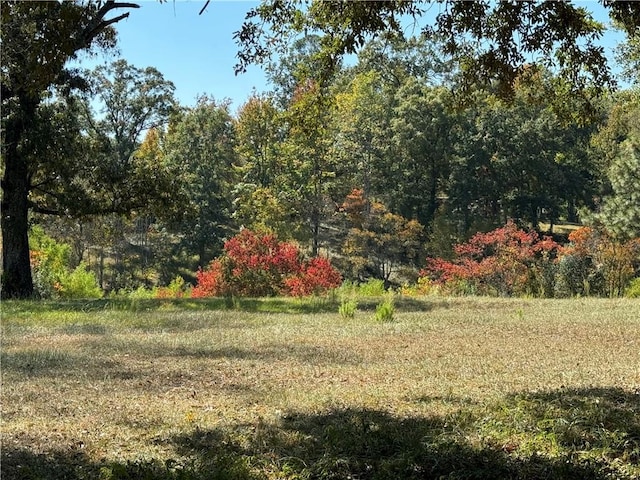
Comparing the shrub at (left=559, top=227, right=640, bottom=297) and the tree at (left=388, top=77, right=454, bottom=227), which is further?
the tree at (left=388, top=77, right=454, bottom=227)

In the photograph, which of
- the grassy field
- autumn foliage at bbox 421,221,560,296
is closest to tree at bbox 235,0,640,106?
the grassy field

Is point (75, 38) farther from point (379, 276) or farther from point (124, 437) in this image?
point (379, 276)

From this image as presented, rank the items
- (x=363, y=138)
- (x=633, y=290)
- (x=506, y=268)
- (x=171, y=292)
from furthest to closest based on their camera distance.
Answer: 1. (x=363, y=138)
2. (x=506, y=268)
3. (x=171, y=292)
4. (x=633, y=290)

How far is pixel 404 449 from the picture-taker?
151 inches

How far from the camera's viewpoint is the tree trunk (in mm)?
15531

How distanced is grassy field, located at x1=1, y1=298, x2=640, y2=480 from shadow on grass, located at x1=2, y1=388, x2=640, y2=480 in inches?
0.5

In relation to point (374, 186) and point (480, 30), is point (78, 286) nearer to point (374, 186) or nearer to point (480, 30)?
point (480, 30)

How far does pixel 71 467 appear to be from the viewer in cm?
369

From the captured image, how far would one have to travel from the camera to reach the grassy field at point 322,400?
365cm

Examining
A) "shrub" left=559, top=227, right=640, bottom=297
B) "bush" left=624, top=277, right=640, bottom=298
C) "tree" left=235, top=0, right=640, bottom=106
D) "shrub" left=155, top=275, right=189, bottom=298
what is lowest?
"shrub" left=155, top=275, right=189, bottom=298

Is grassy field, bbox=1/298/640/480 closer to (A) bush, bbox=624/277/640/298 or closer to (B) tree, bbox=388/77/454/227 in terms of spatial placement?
(A) bush, bbox=624/277/640/298

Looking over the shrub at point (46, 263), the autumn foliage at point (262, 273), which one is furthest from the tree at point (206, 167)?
the autumn foliage at point (262, 273)

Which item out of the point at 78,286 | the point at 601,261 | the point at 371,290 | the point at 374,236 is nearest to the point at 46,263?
the point at 78,286

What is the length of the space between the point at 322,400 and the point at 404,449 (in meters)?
1.50
